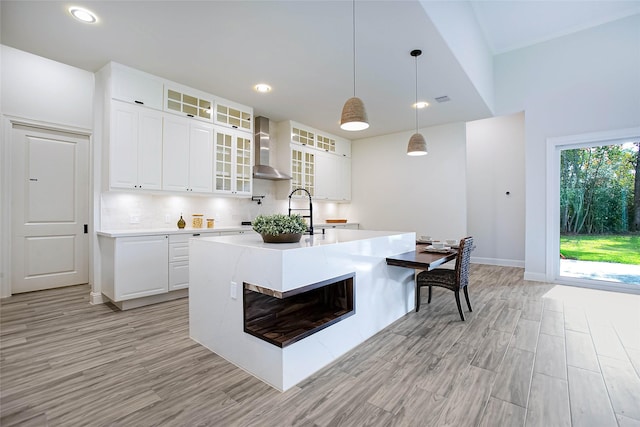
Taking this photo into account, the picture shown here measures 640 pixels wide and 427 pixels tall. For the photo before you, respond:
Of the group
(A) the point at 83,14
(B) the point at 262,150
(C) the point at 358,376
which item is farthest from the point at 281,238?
(B) the point at 262,150

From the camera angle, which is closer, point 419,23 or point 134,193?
point 419,23

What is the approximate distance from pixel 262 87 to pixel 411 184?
373 cm

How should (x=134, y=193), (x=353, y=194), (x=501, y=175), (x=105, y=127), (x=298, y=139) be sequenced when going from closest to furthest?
(x=105, y=127) → (x=134, y=193) → (x=298, y=139) → (x=501, y=175) → (x=353, y=194)

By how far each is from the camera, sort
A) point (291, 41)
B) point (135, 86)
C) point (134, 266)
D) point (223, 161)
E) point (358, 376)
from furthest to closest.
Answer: point (223, 161) → point (135, 86) → point (134, 266) → point (291, 41) → point (358, 376)

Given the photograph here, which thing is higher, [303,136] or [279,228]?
[303,136]

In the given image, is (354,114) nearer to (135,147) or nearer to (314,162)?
(135,147)

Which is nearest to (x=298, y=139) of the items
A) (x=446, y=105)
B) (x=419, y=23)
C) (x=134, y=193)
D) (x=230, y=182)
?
(x=230, y=182)

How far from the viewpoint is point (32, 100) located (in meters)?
4.38

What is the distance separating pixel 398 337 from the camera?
2.82 meters

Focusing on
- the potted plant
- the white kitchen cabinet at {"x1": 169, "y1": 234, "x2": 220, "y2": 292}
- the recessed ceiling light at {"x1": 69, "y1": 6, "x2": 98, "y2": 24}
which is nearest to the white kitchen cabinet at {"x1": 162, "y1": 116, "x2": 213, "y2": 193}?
the white kitchen cabinet at {"x1": 169, "y1": 234, "x2": 220, "y2": 292}

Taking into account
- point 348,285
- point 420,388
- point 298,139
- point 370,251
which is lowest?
point 420,388

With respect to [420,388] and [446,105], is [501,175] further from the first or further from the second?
[420,388]

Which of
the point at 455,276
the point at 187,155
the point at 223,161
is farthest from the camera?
the point at 223,161

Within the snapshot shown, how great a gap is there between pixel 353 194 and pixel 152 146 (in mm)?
4666
